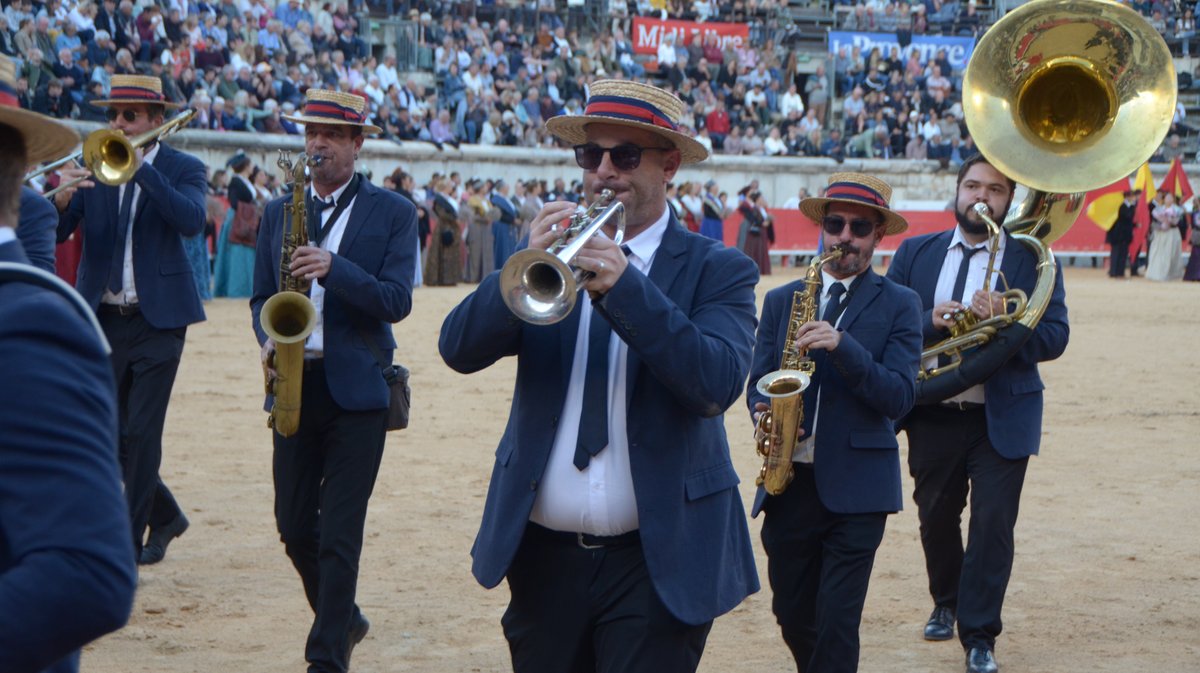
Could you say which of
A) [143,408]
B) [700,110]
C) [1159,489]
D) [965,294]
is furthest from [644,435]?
[700,110]

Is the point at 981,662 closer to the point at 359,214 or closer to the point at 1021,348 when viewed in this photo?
the point at 1021,348

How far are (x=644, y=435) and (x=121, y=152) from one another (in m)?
4.12

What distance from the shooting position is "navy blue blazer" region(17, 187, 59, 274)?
545cm

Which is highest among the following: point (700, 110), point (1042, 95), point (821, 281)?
point (1042, 95)

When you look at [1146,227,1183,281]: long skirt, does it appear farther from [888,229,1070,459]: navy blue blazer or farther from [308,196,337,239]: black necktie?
[308,196,337,239]: black necktie

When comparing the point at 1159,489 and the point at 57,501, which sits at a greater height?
the point at 57,501

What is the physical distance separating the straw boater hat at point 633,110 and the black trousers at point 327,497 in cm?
227

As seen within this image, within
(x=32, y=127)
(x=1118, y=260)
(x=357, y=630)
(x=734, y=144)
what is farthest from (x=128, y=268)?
(x=734, y=144)

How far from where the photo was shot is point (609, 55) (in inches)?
1507

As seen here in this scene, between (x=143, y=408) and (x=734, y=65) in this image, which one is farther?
(x=734, y=65)

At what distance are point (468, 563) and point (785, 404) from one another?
2.98 meters

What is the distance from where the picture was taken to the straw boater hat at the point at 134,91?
721 centimetres

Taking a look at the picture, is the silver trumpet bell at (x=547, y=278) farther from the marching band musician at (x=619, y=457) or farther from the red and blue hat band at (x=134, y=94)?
the red and blue hat band at (x=134, y=94)

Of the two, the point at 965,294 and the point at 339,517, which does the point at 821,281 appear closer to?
the point at 965,294
